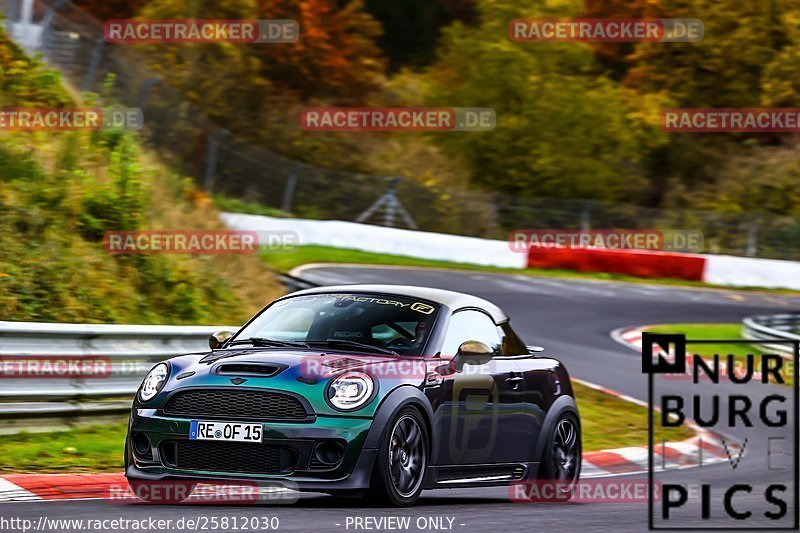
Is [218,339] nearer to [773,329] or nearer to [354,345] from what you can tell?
[354,345]

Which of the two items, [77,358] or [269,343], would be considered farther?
[77,358]

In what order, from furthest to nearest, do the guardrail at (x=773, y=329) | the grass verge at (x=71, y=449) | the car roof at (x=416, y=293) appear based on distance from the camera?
the guardrail at (x=773, y=329) < the grass verge at (x=71, y=449) < the car roof at (x=416, y=293)

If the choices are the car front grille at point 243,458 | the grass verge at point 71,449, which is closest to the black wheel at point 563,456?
the car front grille at point 243,458

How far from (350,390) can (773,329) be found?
15493mm

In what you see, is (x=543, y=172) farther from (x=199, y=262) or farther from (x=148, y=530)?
(x=148, y=530)

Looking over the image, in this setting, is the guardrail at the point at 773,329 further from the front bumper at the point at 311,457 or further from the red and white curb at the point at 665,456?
the front bumper at the point at 311,457

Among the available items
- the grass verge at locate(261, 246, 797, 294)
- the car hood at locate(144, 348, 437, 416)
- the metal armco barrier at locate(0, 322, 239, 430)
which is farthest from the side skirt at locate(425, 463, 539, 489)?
the grass verge at locate(261, 246, 797, 294)

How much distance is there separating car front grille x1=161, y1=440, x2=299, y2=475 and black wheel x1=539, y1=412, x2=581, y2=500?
2466 millimetres

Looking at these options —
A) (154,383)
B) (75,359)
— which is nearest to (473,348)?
(154,383)

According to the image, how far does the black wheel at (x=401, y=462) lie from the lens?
6.98 m

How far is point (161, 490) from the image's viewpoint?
7.45 meters

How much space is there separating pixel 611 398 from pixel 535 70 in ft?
91.6

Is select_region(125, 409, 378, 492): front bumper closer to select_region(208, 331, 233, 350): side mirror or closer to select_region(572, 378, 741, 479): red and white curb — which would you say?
select_region(208, 331, 233, 350): side mirror

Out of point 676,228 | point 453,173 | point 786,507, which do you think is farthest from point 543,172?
point 786,507
